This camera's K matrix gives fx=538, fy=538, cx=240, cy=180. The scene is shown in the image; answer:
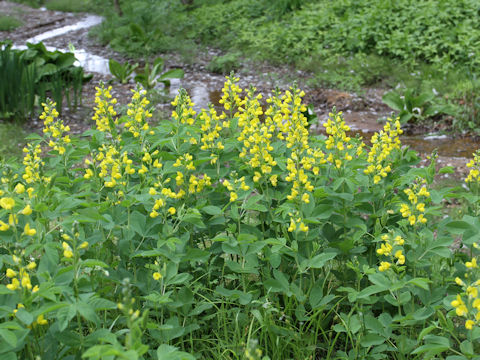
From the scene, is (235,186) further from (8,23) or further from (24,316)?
(8,23)

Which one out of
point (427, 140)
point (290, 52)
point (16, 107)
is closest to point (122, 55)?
point (290, 52)

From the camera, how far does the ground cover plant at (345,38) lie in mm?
6887

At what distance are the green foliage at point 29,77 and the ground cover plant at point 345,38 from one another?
2193 mm

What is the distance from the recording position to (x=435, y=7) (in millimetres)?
7688

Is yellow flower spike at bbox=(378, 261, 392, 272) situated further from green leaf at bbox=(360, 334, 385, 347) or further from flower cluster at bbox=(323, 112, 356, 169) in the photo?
flower cluster at bbox=(323, 112, 356, 169)

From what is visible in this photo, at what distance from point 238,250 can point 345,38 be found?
6504 millimetres

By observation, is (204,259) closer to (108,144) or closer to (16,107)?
(108,144)

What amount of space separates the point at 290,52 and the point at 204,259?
21.4 ft

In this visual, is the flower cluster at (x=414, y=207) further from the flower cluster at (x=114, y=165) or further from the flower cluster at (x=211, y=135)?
the flower cluster at (x=114, y=165)

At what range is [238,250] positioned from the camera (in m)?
2.16

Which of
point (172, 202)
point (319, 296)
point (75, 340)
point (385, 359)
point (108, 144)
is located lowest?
point (385, 359)

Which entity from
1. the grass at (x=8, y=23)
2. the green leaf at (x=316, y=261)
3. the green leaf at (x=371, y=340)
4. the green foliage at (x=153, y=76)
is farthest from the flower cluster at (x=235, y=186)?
the grass at (x=8, y=23)

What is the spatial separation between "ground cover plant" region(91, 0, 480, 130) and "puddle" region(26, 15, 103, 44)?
1.75 meters

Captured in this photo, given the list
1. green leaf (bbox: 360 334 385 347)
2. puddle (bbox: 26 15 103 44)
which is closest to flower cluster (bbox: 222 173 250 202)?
green leaf (bbox: 360 334 385 347)
